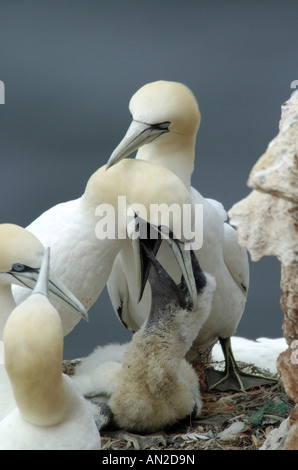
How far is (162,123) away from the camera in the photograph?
179 inches

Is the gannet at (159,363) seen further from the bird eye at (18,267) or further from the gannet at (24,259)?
the bird eye at (18,267)

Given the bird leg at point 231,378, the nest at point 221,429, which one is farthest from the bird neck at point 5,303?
the bird leg at point 231,378

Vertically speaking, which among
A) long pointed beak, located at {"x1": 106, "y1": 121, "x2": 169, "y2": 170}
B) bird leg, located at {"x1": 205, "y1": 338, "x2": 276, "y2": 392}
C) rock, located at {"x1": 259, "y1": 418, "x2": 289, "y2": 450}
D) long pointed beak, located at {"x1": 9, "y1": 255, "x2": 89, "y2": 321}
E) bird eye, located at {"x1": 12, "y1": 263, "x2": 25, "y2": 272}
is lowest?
bird leg, located at {"x1": 205, "y1": 338, "x2": 276, "y2": 392}

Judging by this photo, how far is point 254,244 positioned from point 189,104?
1538 mm

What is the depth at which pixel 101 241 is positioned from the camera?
15.0ft

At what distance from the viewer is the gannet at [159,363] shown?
4273mm

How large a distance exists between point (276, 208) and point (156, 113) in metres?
1.37

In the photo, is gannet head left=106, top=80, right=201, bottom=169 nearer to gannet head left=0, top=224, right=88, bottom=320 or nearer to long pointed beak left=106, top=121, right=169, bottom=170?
long pointed beak left=106, top=121, right=169, bottom=170

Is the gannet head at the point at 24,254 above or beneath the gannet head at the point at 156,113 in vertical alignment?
beneath

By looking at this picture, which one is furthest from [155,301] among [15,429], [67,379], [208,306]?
[15,429]

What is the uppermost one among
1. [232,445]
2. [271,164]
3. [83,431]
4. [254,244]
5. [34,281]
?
[271,164]

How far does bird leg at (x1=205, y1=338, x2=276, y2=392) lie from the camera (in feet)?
16.7

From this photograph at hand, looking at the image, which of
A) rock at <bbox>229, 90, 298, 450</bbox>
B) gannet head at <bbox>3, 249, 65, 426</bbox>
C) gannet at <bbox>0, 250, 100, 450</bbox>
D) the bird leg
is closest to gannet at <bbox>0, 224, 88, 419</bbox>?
gannet at <bbox>0, 250, 100, 450</bbox>

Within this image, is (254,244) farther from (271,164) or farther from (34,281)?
(34,281)
